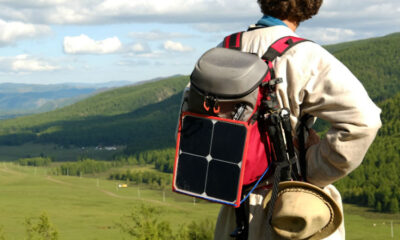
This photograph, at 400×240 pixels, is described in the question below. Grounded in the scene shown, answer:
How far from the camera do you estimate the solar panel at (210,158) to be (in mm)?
3998

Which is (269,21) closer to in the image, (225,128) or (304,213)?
(225,128)

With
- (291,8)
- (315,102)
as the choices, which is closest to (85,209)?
(291,8)

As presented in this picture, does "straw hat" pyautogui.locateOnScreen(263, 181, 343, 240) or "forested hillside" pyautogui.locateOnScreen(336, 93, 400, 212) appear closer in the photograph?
"straw hat" pyautogui.locateOnScreen(263, 181, 343, 240)

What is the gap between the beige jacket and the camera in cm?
400

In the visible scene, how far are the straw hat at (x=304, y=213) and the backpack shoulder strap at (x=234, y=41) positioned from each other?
1.24 m

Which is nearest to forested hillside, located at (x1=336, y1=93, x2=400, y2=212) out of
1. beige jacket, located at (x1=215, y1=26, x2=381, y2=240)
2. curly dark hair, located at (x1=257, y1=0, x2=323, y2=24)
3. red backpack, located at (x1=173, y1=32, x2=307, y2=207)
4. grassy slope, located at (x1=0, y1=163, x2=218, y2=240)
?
grassy slope, located at (x1=0, y1=163, x2=218, y2=240)

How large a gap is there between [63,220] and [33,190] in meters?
45.9

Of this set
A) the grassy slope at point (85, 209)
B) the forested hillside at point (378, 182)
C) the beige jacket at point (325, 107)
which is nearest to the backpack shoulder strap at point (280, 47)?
the beige jacket at point (325, 107)

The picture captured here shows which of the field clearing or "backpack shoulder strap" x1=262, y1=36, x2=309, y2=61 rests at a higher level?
"backpack shoulder strap" x1=262, y1=36, x2=309, y2=61

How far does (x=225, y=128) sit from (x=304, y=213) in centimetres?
81

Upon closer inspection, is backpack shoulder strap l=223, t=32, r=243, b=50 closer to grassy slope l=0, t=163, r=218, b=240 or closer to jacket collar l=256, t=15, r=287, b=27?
jacket collar l=256, t=15, r=287, b=27

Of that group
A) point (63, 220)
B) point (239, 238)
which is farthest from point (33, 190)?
point (239, 238)

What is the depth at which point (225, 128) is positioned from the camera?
13.1 ft

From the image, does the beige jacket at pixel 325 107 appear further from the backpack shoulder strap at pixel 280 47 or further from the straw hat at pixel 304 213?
the straw hat at pixel 304 213
